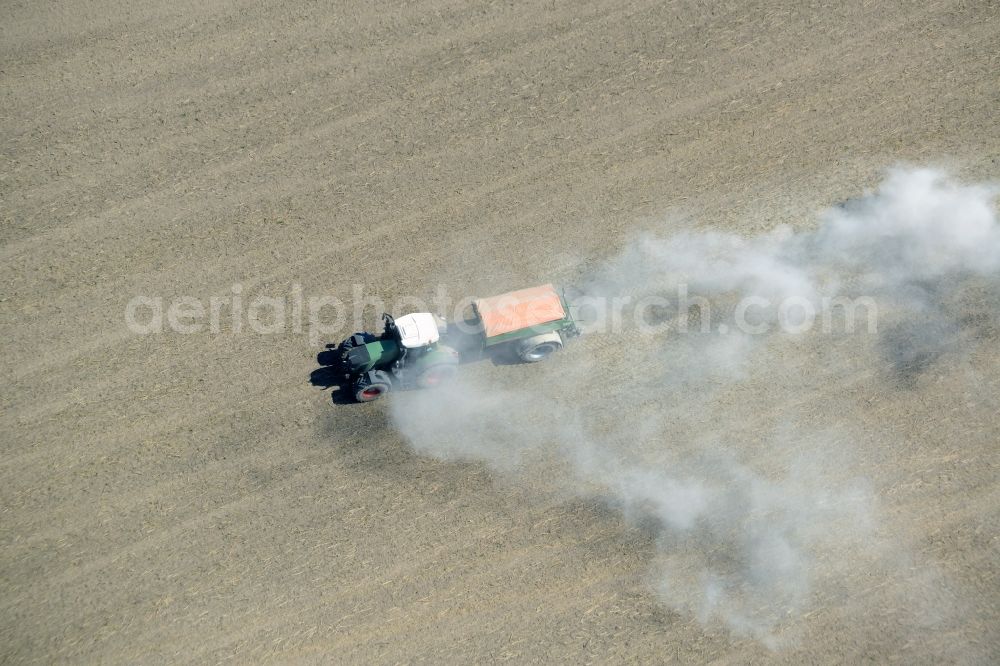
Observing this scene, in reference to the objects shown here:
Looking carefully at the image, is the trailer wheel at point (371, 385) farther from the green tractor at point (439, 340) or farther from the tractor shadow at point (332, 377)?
the tractor shadow at point (332, 377)

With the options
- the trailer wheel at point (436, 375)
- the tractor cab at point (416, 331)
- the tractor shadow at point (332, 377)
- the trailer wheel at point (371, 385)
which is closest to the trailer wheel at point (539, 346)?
the trailer wheel at point (436, 375)

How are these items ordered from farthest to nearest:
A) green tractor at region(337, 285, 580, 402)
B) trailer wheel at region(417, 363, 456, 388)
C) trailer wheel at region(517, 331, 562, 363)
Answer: trailer wheel at region(517, 331, 562, 363) < trailer wheel at region(417, 363, 456, 388) < green tractor at region(337, 285, 580, 402)

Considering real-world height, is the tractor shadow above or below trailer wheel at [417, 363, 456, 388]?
above

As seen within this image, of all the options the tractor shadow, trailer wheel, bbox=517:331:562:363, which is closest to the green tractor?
trailer wheel, bbox=517:331:562:363

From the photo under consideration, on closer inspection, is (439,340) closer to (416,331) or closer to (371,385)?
(416,331)

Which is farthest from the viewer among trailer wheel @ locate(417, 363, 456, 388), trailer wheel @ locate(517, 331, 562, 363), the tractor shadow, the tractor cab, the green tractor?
the tractor shadow

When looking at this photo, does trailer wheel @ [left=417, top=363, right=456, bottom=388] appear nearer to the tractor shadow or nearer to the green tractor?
the green tractor

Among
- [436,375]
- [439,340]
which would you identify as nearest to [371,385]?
[436,375]

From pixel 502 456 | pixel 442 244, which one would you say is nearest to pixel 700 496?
pixel 502 456

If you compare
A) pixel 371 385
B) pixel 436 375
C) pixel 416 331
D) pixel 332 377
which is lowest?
pixel 436 375
